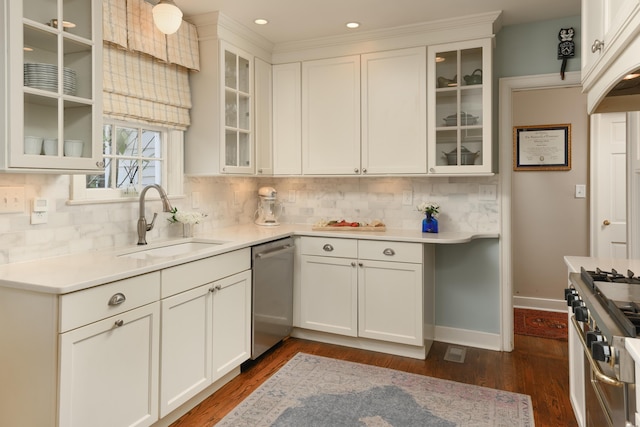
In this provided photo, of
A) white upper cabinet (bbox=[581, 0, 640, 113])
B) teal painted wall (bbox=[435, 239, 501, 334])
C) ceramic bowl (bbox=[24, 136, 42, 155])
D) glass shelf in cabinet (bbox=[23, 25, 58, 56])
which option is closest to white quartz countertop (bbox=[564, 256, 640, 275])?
white upper cabinet (bbox=[581, 0, 640, 113])

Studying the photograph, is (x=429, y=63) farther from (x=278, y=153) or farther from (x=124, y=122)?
(x=124, y=122)

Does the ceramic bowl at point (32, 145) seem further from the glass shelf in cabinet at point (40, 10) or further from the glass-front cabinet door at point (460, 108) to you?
the glass-front cabinet door at point (460, 108)

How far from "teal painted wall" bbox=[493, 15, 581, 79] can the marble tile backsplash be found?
2.85 feet

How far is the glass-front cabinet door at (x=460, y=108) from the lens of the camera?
3.11 m

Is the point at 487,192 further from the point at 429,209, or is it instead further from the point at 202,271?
the point at 202,271

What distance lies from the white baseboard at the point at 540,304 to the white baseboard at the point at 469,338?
1.25m

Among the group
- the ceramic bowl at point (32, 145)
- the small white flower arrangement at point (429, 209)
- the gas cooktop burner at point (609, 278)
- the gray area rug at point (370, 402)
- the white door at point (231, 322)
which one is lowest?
the gray area rug at point (370, 402)

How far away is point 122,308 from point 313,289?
175 centimetres

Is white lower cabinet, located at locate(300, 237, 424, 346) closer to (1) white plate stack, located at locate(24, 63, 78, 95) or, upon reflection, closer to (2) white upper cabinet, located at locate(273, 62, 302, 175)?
(2) white upper cabinet, located at locate(273, 62, 302, 175)

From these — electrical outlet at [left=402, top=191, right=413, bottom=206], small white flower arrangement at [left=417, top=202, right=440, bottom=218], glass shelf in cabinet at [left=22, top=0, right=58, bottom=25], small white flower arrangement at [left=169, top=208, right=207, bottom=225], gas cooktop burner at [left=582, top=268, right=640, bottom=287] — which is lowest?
gas cooktop burner at [left=582, top=268, right=640, bottom=287]

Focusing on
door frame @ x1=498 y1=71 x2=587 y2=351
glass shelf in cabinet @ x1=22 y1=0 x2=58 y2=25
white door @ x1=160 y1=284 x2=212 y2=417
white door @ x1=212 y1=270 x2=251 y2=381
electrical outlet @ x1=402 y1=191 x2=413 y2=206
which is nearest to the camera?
glass shelf in cabinet @ x1=22 y1=0 x2=58 y2=25

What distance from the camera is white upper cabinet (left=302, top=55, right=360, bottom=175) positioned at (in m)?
3.50

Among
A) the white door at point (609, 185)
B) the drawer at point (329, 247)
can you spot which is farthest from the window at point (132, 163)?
the white door at point (609, 185)

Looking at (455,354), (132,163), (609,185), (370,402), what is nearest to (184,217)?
(132,163)
